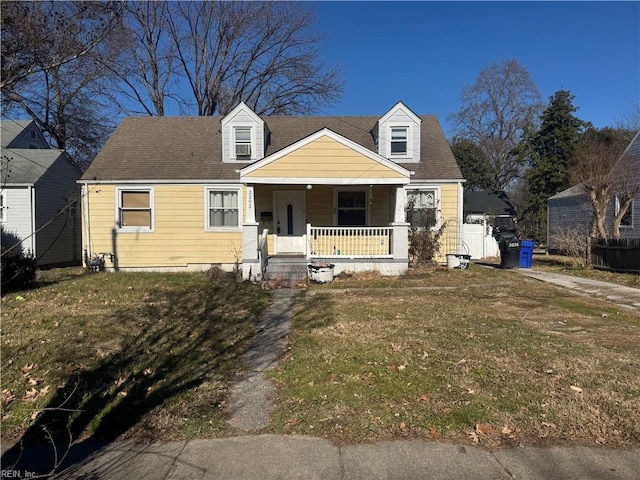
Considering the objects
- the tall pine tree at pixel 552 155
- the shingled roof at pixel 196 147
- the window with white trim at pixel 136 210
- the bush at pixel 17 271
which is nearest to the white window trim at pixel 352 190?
the shingled roof at pixel 196 147

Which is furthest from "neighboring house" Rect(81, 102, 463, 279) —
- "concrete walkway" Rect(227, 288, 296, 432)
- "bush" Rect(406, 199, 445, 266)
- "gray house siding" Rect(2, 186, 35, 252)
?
"concrete walkway" Rect(227, 288, 296, 432)

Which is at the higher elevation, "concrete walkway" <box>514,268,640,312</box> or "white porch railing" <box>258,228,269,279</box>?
"white porch railing" <box>258,228,269,279</box>

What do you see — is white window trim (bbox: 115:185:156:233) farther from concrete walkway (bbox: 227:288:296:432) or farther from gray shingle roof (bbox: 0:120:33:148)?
gray shingle roof (bbox: 0:120:33:148)

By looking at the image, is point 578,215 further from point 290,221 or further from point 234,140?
point 234,140

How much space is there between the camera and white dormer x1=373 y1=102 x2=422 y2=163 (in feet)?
50.9

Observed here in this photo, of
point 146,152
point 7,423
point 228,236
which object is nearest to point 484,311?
point 7,423

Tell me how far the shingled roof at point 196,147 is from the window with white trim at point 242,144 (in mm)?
511

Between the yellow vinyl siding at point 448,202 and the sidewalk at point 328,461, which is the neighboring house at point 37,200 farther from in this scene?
the sidewalk at point 328,461

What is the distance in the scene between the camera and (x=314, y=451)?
3.38m

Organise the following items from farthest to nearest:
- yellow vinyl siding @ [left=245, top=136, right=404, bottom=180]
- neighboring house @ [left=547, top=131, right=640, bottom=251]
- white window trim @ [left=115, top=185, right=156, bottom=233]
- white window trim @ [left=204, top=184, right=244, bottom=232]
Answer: neighboring house @ [left=547, top=131, right=640, bottom=251]
white window trim @ [left=204, top=184, right=244, bottom=232]
white window trim @ [left=115, top=185, right=156, bottom=233]
yellow vinyl siding @ [left=245, top=136, right=404, bottom=180]

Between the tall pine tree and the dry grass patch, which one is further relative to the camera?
the tall pine tree

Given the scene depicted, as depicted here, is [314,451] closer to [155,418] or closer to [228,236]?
[155,418]

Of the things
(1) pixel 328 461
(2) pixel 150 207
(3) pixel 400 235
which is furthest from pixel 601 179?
(1) pixel 328 461

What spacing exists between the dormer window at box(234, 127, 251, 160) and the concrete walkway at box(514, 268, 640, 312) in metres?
10.3
